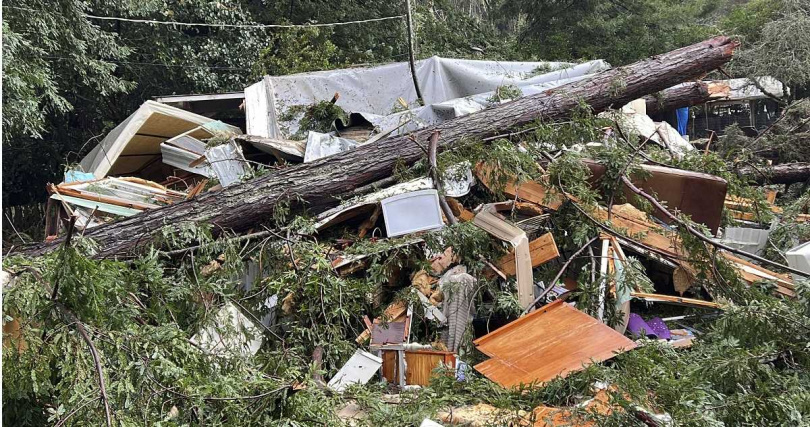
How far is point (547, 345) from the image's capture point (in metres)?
3.03

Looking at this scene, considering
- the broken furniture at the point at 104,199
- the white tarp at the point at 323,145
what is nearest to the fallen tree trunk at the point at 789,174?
the white tarp at the point at 323,145

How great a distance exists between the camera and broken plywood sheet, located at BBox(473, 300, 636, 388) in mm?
2867

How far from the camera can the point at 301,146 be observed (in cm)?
559

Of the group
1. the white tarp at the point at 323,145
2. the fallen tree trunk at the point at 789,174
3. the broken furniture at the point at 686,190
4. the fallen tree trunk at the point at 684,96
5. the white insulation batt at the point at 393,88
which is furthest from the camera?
the white insulation batt at the point at 393,88

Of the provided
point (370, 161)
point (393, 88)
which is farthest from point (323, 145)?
point (393, 88)

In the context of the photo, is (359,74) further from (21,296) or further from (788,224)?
(21,296)

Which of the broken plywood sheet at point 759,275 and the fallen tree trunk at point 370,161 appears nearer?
the broken plywood sheet at point 759,275

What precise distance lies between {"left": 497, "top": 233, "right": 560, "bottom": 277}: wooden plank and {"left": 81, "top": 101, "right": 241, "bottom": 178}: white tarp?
4008 millimetres

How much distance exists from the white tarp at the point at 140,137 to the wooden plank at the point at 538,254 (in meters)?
4.01

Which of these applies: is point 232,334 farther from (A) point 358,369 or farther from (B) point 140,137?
(B) point 140,137

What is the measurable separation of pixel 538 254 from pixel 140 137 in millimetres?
4790

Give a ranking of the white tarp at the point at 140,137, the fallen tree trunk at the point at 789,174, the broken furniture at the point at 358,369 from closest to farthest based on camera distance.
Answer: the broken furniture at the point at 358,369 < the fallen tree trunk at the point at 789,174 < the white tarp at the point at 140,137

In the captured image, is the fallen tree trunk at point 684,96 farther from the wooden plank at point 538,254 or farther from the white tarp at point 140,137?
the white tarp at point 140,137

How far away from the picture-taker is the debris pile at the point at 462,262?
279cm
